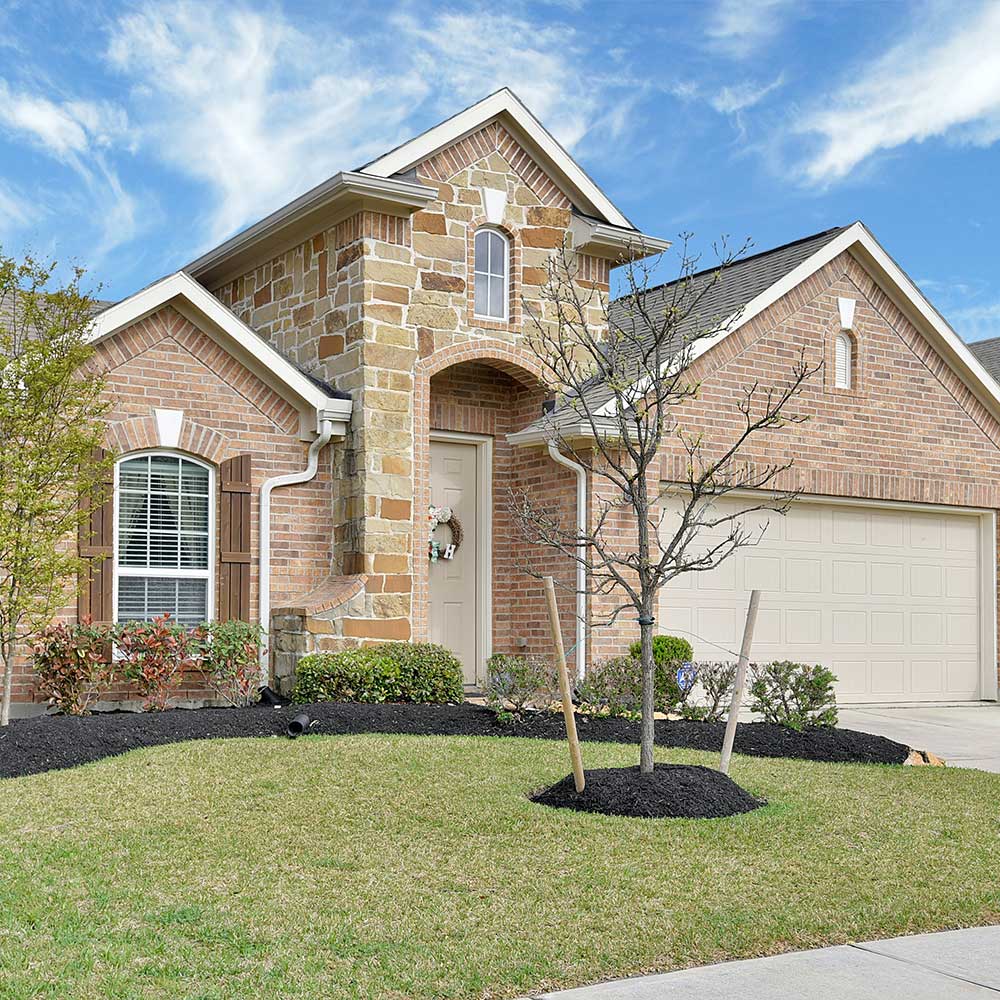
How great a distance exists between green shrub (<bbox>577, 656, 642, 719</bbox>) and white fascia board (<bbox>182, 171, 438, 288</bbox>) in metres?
5.45

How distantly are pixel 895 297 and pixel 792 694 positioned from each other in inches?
281

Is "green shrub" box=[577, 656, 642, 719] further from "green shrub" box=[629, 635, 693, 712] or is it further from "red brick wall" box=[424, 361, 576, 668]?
"red brick wall" box=[424, 361, 576, 668]

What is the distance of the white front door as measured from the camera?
15.5m

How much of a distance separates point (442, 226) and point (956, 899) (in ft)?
33.0

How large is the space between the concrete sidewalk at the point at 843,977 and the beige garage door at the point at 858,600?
899 centimetres

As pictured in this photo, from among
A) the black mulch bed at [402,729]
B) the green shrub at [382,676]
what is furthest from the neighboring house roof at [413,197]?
the black mulch bed at [402,729]

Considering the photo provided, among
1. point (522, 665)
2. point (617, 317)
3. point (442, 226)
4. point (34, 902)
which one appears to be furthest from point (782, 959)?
point (617, 317)

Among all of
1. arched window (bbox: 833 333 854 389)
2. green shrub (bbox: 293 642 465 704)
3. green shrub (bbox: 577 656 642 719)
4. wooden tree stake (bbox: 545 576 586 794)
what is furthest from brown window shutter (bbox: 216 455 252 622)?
arched window (bbox: 833 333 854 389)

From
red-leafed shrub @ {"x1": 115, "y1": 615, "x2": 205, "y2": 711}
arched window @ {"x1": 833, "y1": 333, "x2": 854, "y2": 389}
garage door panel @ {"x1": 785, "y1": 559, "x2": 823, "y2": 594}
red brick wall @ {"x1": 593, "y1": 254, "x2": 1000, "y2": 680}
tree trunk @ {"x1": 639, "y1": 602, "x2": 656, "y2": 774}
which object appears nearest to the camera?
tree trunk @ {"x1": 639, "y1": 602, "x2": 656, "y2": 774}

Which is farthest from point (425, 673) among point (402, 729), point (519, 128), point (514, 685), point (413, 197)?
point (519, 128)

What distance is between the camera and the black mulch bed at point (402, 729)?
10156mm

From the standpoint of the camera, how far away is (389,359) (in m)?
14.0

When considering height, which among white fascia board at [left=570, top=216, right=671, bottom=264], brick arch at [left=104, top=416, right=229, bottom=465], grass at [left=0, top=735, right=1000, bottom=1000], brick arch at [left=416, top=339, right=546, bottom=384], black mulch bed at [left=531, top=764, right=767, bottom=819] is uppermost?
white fascia board at [left=570, top=216, right=671, bottom=264]

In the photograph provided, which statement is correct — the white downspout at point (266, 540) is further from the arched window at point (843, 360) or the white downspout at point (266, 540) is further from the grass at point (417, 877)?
the arched window at point (843, 360)
